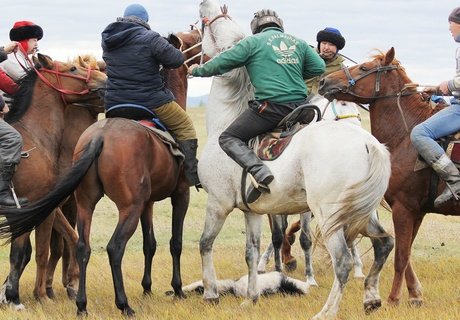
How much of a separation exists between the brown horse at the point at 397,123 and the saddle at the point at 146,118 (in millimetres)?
1762

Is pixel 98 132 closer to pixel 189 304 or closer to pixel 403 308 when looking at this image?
→ pixel 189 304

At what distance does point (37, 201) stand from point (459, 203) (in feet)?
14.3

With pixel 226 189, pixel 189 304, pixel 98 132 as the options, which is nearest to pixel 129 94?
pixel 98 132

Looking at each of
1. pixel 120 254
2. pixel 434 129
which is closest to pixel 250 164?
pixel 120 254

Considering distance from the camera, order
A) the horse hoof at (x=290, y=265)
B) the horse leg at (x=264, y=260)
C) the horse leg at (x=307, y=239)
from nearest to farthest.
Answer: the horse leg at (x=307, y=239) → the horse leg at (x=264, y=260) → the horse hoof at (x=290, y=265)

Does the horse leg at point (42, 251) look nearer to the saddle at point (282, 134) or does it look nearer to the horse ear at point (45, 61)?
the horse ear at point (45, 61)

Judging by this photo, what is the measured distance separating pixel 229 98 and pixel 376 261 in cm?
242

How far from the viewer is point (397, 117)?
9570 mm

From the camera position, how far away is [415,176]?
923 cm

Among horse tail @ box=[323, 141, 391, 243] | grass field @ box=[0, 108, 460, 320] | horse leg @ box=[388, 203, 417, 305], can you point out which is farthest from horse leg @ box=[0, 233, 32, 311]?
horse leg @ box=[388, 203, 417, 305]

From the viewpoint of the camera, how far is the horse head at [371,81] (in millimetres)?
9562

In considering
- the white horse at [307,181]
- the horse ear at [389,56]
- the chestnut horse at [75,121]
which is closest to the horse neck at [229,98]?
the white horse at [307,181]

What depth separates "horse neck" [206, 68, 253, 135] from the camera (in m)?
9.64

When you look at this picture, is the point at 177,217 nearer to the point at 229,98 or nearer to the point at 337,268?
the point at 229,98
